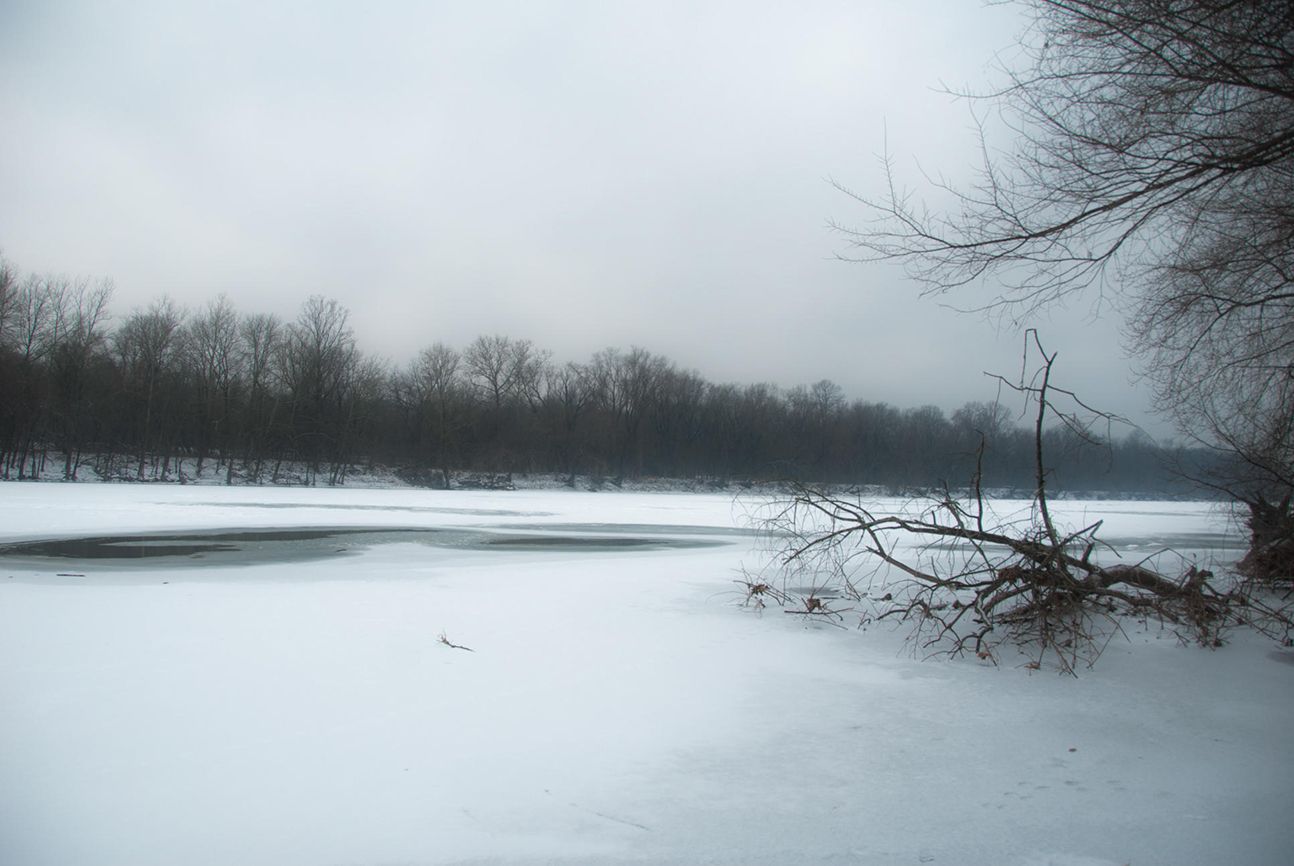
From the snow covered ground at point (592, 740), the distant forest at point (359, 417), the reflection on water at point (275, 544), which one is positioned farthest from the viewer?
the distant forest at point (359, 417)

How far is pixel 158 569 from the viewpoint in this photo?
Result: 10.1 metres

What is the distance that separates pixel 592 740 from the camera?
429 centimetres

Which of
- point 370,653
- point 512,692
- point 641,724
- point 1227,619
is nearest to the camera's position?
point 641,724

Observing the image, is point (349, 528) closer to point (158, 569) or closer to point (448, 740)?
point (158, 569)

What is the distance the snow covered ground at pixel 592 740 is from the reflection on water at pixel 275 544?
3233mm

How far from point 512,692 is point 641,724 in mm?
965

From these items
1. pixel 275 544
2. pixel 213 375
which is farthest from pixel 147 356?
pixel 275 544

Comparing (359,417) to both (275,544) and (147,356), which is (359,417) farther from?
(275,544)

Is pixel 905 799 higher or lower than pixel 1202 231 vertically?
lower

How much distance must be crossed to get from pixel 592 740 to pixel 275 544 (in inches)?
445

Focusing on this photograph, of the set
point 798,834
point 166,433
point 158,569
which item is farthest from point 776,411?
point 798,834

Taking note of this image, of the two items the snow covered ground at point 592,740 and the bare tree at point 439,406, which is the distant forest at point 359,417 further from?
the snow covered ground at point 592,740

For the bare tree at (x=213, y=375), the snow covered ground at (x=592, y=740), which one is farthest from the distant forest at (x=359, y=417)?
the snow covered ground at (x=592, y=740)

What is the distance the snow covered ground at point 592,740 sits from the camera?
3.18 metres
